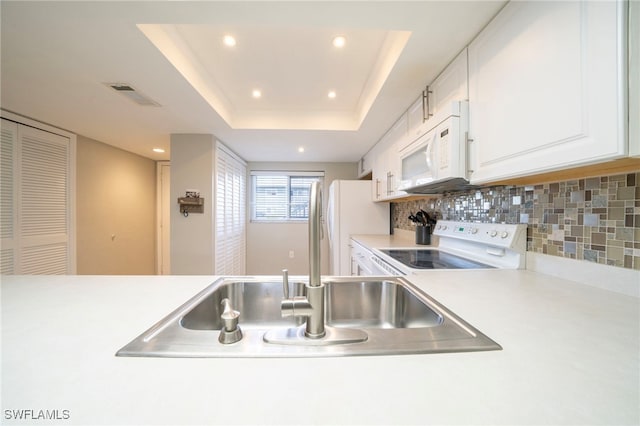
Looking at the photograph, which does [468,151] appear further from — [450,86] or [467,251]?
[467,251]

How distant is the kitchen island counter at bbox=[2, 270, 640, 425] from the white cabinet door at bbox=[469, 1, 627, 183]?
53 cm

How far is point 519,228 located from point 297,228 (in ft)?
11.1

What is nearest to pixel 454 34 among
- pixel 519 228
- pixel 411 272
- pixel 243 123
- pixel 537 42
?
pixel 537 42

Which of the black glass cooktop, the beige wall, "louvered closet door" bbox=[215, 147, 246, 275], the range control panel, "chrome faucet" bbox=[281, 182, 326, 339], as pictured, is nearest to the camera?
"chrome faucet" bbox=[281, 182, 326, 339]

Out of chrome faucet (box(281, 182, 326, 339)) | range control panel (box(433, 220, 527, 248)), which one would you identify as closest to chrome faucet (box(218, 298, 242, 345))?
chrome faucet (box(281, 182, 326, 339))

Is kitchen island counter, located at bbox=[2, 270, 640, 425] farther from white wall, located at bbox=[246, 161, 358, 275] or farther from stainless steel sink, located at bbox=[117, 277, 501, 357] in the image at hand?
white wall, located at bbox=[246, 161, 358, 275]

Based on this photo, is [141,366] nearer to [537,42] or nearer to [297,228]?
[537,42]

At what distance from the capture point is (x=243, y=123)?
2625mm

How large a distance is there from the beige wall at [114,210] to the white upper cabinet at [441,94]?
3.72m

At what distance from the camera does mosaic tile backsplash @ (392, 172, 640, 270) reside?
85cm

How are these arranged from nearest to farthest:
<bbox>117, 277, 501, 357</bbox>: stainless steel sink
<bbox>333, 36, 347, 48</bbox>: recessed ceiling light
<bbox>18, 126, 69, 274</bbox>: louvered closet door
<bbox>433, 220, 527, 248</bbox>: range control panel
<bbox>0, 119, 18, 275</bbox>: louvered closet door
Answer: <bbox>117, 277, 501, 357</bbox>: stainless steel sink, <bbox>433, 220, 527, 248</bbox>: range control panel, <bbox>333, 36, 347, 48</bbox>: recessed ceiling light, <bbox>0, 119, 18, 275</bbox>: louvered closet door, <bbox>18, 126, 69, 274</bbox>: louvered closet door

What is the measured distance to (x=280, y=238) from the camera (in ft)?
14.1

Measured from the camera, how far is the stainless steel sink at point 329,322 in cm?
51

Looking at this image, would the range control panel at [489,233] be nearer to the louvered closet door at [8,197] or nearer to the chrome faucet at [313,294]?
the chrome faucet at [313,294]
